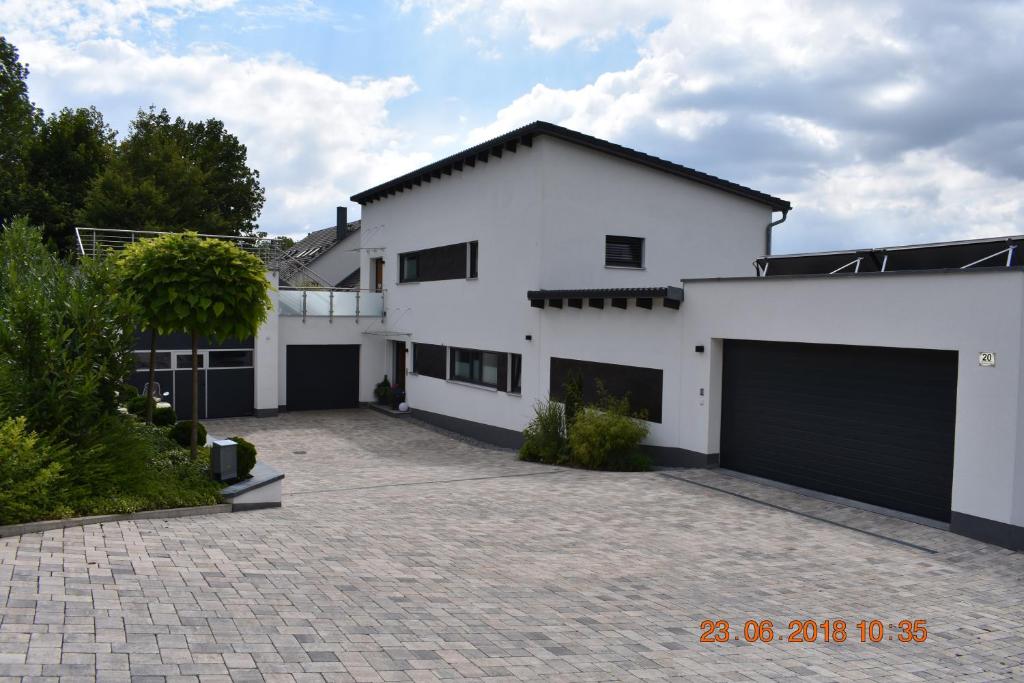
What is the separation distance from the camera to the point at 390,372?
2825 cm

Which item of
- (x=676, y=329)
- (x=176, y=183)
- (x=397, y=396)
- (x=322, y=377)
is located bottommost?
(x=397, y=396)

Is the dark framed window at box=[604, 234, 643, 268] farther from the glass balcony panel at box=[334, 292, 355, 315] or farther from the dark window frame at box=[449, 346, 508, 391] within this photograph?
the glass balcony panel at box=[334, 292, 355, 315]

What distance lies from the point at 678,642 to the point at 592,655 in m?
0.93

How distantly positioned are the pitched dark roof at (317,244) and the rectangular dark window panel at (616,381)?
19.7m

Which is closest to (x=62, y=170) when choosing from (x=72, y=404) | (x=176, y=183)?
(x=176, y=183)

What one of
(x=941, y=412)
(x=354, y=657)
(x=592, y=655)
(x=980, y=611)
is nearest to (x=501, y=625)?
(x=592, y=655)

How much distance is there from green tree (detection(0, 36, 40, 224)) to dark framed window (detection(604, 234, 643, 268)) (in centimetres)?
3005

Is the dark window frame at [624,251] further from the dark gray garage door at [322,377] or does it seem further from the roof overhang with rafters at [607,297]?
the dark gray garage door at [322,377]

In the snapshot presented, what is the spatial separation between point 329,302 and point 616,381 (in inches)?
537

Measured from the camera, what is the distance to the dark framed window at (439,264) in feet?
73.8

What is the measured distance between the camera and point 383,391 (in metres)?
27.9

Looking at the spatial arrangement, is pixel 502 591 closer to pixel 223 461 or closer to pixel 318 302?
pixel 223 461

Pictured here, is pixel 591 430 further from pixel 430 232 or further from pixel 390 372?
pixel 390 372

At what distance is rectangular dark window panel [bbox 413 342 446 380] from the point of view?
24453 millimetres
